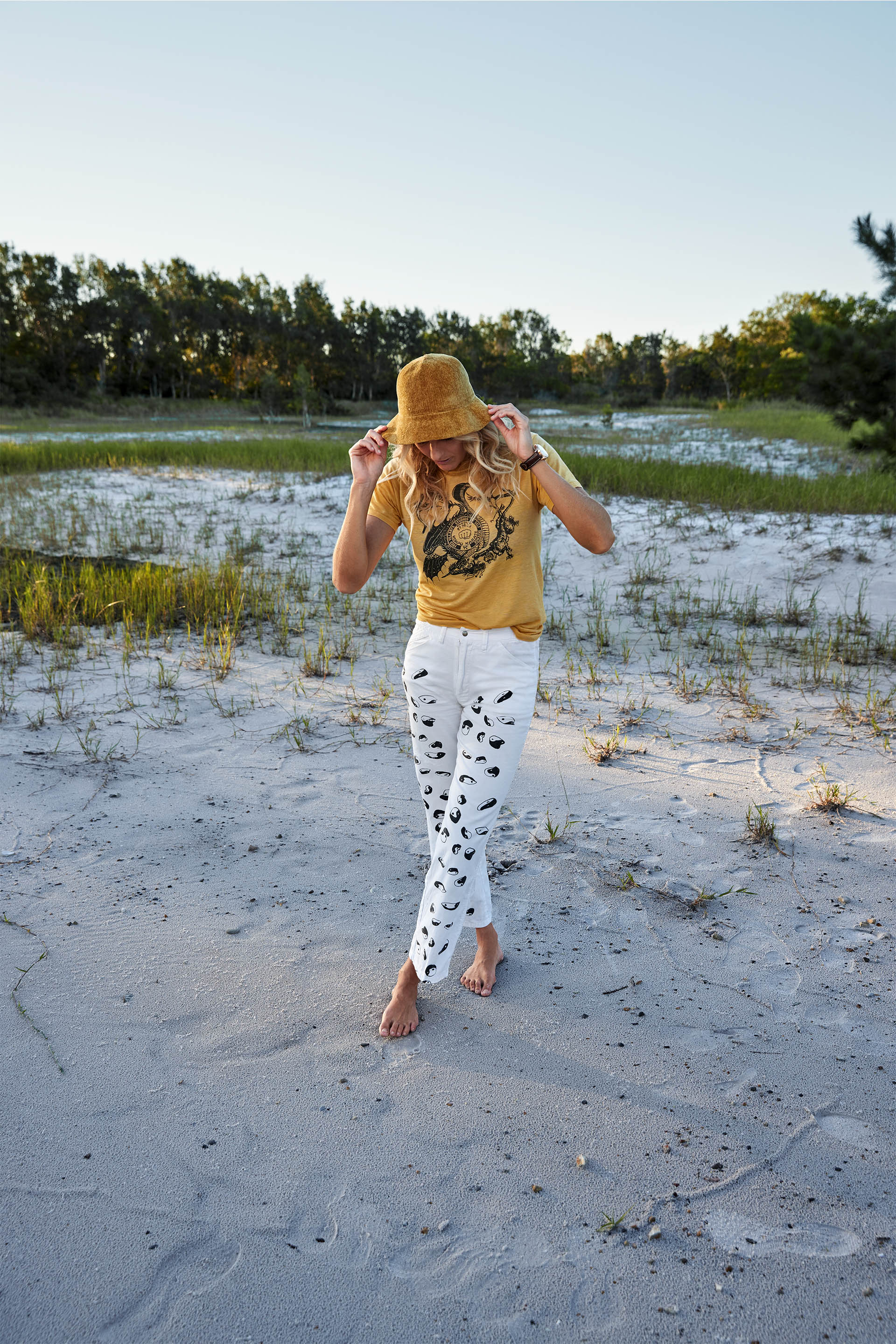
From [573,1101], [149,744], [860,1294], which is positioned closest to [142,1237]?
[573,1101]

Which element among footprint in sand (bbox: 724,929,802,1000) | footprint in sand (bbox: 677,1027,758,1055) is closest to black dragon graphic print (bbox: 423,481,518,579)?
footprint in sand (bbox: 677,1027,758,1055)

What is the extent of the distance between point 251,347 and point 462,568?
65398 millimetres

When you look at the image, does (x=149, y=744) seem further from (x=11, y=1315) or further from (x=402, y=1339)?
(x=402, y=1339)

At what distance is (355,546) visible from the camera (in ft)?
8.19

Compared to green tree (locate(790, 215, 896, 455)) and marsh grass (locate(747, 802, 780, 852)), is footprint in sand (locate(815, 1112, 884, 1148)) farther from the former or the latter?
green tree (locate(790, 215, 896, 455))

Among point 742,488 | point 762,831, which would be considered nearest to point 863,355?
point 742,488

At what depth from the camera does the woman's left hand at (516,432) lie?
223cm

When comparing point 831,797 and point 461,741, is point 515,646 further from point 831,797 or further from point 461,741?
point 831,797

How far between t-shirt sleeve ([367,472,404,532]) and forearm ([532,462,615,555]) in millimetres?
453

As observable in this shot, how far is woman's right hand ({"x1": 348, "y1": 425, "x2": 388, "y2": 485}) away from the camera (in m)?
2.43

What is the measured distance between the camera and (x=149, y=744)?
16.0ft

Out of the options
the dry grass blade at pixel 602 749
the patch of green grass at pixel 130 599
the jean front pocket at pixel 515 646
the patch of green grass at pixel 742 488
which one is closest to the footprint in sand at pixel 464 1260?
the jean front pocket at pixel 515 646

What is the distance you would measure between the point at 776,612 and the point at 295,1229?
6.77 meters

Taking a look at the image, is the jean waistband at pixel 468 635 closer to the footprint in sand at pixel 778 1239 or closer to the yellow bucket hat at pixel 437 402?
the yellow bucket hat at pixel 437 402
